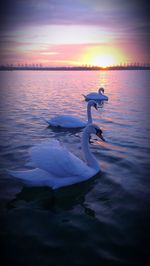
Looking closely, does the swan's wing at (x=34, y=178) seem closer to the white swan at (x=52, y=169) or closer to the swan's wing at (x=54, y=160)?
the white swan at (x=52, y=169)

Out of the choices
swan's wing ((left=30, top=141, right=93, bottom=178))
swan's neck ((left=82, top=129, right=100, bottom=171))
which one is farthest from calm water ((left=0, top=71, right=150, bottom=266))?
swan's wing ((left=30, top=141, right=93, bottom=178))

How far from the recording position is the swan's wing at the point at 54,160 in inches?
254

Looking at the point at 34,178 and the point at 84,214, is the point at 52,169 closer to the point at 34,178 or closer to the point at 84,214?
the point at 34,178

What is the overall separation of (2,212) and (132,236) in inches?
94.0

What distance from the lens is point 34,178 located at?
21.8 feet

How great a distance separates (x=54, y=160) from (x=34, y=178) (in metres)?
0.57

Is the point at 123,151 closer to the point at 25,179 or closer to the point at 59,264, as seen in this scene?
the point at 25,179

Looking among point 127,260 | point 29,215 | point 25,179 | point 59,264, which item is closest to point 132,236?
point 127,260

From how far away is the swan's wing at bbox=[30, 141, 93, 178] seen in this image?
645cm

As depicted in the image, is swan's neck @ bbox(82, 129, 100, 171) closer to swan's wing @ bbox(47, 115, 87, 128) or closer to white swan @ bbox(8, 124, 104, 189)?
white swan @ bbox(8, 124, 104, 189)

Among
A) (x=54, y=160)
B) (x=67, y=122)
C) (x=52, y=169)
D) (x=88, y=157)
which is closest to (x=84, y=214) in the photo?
(x=52, y=169)

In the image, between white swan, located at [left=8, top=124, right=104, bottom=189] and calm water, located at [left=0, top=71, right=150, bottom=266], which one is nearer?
calm water, located at [left=0, top=71, right=150, bottom=266]

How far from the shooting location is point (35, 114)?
16.8 metres

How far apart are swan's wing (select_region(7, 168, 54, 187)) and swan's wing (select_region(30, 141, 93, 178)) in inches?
7.0
